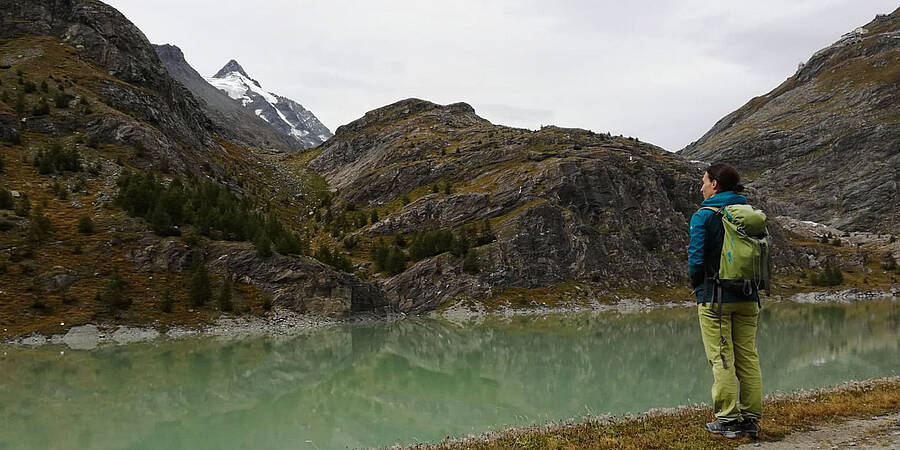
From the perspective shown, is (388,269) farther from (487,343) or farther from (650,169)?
(650,169)

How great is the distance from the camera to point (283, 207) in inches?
4579

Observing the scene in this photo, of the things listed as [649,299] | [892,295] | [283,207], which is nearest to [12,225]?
[283,207]

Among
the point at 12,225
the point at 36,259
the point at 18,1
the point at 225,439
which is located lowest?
the point at 225,439

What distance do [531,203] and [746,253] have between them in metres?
87.8

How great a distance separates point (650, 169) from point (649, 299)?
123ft

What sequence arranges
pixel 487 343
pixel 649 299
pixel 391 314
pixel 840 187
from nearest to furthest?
1. pixel 487 343
2. pixel 391 314
3. pixel 649 299
4. pixel 840 187

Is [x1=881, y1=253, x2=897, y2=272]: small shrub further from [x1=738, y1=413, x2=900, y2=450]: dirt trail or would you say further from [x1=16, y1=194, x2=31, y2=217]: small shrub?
[x1=16, y1=194, x2=31, y2=217]: small shrub

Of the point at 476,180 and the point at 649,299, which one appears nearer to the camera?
the point at 649,299

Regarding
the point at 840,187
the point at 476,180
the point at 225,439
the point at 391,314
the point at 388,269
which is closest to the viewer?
the point at 225,439

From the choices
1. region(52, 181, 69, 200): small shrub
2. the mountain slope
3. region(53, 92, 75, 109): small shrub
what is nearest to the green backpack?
the mountain slope

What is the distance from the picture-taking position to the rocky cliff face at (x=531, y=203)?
8706cm

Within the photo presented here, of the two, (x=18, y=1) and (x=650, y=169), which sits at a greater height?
(x=18, y=1)

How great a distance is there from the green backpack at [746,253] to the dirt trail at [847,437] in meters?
3.10

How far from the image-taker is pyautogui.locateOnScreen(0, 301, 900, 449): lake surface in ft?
74.8
